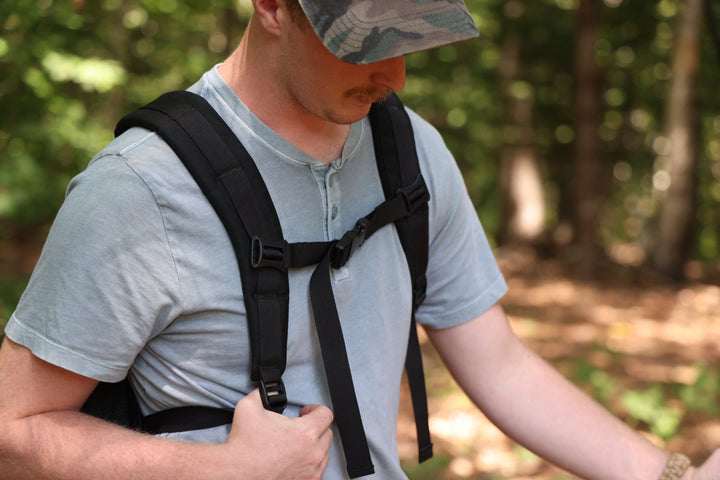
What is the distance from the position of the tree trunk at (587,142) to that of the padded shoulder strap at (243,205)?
929 cm

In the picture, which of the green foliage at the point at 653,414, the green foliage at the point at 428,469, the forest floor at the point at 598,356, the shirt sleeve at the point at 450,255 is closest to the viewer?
the shirt sleeve at the point at 450,255

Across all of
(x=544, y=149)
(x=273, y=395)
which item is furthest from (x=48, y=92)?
(x=544, y=149)

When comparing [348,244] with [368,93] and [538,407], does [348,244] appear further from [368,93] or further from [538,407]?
[538,407]

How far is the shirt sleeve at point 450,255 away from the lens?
1.67 meters

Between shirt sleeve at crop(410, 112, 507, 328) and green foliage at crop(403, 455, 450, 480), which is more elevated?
shirt sleeve at crop(410, 112, 507, 328)

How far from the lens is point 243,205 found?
1337 mm

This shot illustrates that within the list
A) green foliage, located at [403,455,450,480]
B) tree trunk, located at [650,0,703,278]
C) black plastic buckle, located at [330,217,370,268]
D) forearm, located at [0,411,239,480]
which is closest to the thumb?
forearm, located at [0,411,239,480]

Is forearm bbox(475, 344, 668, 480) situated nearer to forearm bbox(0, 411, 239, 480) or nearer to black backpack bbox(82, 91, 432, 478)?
black backpack bbox(82, 91, 432, 478)

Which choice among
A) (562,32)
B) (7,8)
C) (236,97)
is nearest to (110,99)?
(7,8)

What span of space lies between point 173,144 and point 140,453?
0.57 m

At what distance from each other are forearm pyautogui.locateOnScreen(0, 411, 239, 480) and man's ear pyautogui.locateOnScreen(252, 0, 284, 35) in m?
0.82

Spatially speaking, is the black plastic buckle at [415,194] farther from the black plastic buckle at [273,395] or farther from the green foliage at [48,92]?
the green foliage at [48,92]

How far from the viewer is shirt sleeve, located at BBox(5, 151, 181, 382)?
3.98ft

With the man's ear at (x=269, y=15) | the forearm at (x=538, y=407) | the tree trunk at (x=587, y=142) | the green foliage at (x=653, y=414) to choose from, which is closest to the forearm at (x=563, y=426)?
the forearm at (x=538, y=407)
